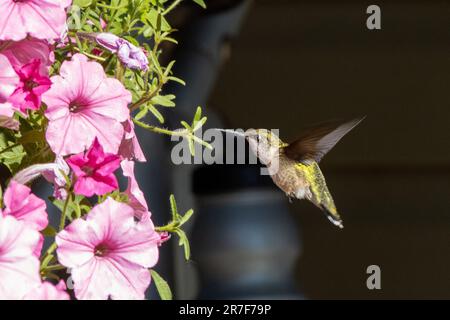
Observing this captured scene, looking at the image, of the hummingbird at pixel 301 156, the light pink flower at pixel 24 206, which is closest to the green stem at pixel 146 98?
the light pink flower at pixel 24 206

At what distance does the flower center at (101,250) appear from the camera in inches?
22.3

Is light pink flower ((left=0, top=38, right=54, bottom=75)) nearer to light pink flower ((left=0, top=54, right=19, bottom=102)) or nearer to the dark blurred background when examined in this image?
light pink flower ((left=0, top=54, right=19, bottom=102))

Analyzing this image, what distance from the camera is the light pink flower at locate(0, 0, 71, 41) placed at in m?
0.55

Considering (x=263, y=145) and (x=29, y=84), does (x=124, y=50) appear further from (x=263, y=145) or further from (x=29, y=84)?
(x=263, y=145)

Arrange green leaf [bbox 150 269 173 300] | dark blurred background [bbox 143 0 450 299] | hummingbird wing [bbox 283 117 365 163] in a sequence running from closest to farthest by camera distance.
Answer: green leaf [bbox 150 269 173 300], hummingbird wing [bbox 283 117 365 163], dark blurred background [bbox 143 0 450 299]

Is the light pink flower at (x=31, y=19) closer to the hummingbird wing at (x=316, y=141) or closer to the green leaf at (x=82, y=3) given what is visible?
the green leaf at (x=82, y=3)

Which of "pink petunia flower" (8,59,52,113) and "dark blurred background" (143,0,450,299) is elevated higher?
"dark blurred background" (143,0,450,299)

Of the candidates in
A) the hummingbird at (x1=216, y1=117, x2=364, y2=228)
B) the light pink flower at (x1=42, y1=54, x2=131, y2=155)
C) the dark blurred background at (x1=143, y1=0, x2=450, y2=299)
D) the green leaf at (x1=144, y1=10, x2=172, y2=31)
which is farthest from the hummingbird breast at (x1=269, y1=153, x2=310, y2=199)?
the dark blurred background at (x1=143, y1=0, x2=450, y2=299)

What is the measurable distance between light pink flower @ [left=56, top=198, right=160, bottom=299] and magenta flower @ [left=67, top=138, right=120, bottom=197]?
0.01m

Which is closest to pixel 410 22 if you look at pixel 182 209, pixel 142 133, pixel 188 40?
pixel 182 209

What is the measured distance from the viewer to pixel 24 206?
1.75 ft
